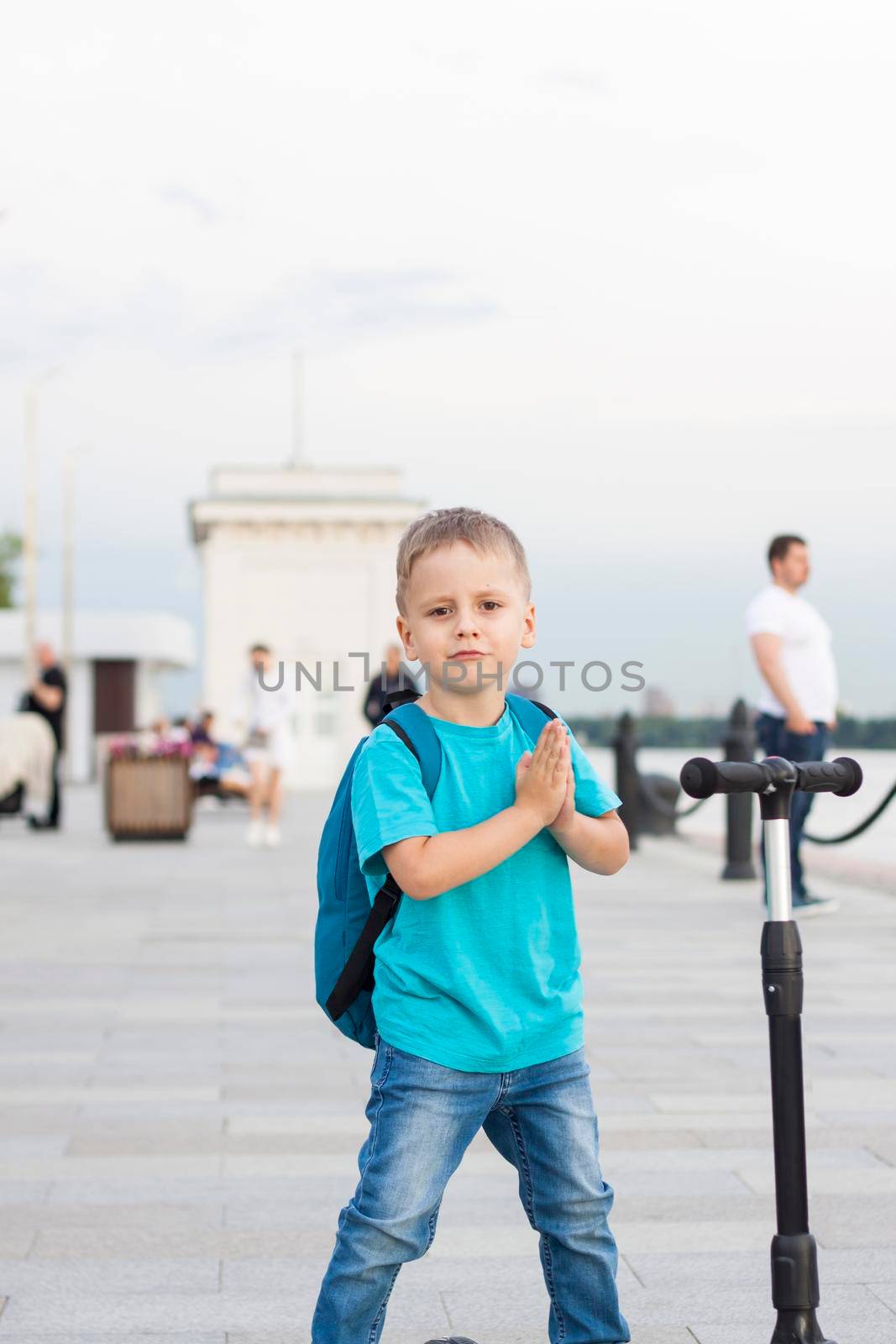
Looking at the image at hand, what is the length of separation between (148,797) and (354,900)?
1484 centimetres

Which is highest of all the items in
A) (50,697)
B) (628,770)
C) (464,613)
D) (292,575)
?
(292,575)

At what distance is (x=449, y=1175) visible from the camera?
266 centimetres

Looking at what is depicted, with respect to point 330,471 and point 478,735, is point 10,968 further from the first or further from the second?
point 330,471

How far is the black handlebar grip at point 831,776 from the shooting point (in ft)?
9.26

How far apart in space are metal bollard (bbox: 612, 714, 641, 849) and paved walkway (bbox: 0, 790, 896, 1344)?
7.16 metres

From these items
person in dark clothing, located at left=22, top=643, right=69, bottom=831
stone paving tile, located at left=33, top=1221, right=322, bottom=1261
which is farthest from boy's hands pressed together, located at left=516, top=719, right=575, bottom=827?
person in dark clothing, located at left=22, top=643, right=69, bottom=831

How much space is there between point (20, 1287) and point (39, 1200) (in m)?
0.63

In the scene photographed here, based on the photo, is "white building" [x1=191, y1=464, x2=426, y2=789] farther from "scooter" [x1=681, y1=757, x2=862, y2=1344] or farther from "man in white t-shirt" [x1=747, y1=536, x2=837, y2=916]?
"scooter" [x1=681, y1=757, x2=862, y2=1344]

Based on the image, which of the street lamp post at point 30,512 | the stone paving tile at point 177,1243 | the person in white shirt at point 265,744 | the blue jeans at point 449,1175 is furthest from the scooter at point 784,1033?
the street lamp post at point 30,512

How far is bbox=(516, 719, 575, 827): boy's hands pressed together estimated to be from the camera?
2.55 m

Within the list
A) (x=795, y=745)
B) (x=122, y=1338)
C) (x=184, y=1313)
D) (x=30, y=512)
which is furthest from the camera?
(x=30, y=512)

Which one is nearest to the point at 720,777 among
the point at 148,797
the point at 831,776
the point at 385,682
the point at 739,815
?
the point at 831,776

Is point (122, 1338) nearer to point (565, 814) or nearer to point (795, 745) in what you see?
point (565, 814)

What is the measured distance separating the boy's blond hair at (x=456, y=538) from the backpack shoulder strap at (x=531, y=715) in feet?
0.56
